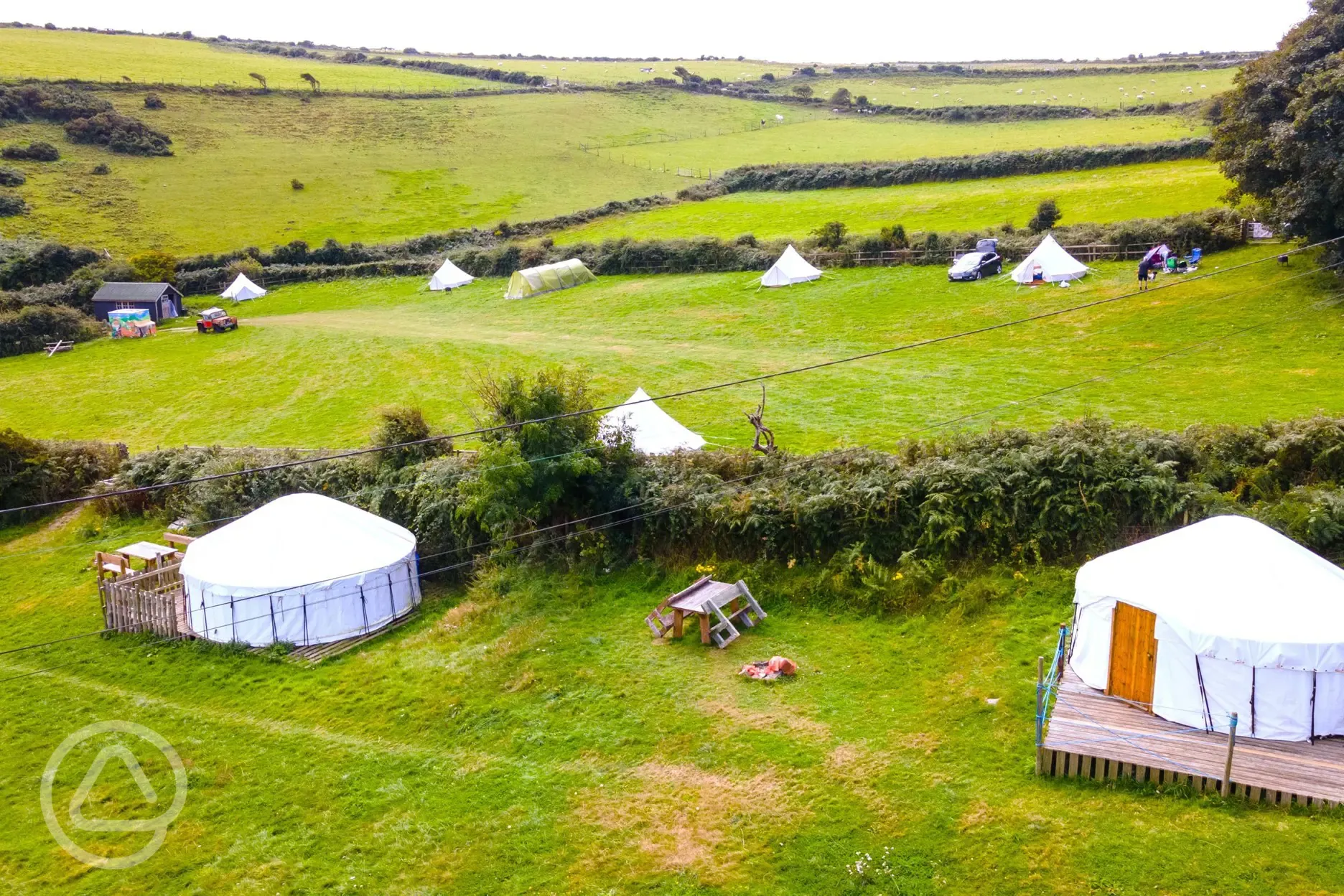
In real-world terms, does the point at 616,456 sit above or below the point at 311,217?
below

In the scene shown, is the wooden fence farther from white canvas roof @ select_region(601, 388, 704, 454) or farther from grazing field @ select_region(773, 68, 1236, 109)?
grazing field @ select_region(773, 68, 1236, 109)

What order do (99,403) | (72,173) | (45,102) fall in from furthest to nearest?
(45,102) → (72,173) → (99,403)

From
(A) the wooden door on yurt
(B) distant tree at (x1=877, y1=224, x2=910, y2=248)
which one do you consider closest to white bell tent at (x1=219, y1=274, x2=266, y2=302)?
(B) distant tree at (x1=877, y1=224, x2=910, y2=248)

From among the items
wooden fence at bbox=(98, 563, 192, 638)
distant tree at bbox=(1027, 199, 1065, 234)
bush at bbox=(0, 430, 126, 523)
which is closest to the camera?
wooden fence at bbox=(98, 563, 192, 638)

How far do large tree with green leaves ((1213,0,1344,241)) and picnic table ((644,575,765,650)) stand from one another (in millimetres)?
23512

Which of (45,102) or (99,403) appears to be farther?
(45,102)

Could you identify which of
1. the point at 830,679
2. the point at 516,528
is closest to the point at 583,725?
the point at 830,679

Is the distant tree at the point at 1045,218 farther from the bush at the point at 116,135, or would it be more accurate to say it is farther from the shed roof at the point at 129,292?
the bush at the point at 116,135

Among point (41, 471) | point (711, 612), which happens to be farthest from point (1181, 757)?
point (41, 471)

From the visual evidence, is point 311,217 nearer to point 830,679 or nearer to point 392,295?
point 392,295

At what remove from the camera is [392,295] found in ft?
202

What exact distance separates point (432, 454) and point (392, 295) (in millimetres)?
38821

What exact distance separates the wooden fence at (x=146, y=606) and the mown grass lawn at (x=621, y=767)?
61cm

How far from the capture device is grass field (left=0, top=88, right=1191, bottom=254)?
7162cm
